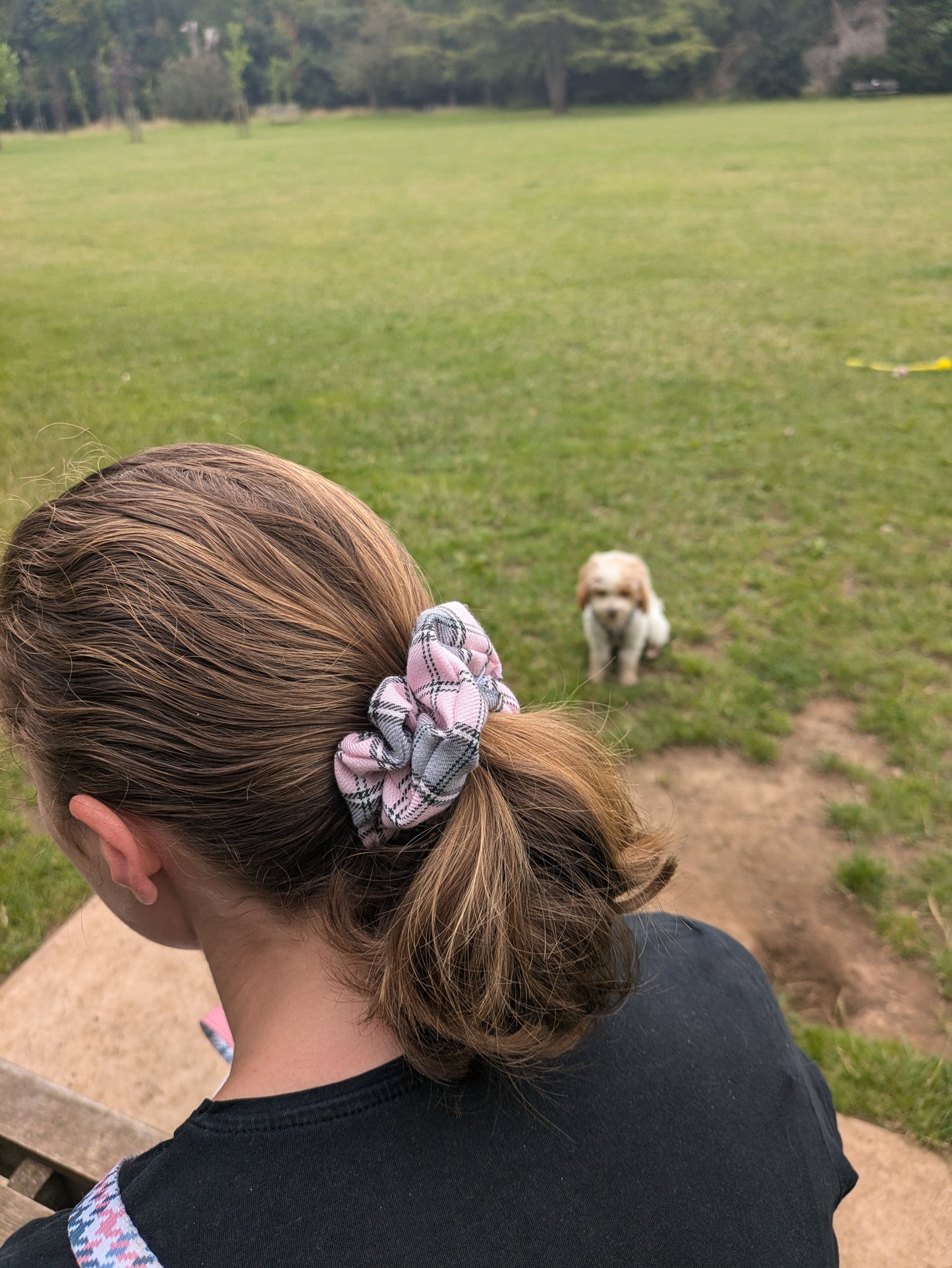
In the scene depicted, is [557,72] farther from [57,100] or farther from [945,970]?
[945,970]

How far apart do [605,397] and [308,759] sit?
6.87m

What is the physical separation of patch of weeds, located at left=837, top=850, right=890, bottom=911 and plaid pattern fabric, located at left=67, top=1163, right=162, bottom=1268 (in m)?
2.58

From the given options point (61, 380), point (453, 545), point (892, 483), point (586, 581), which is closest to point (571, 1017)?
point (586, 581)

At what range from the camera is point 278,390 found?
7.83 metres

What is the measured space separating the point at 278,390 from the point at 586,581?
16.5 feet

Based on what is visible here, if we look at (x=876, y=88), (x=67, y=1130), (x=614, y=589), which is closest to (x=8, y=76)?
(x=614, y=589)

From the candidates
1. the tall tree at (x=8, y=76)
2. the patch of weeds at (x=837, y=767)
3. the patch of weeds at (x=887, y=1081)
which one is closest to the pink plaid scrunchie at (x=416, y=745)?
the patch of weeds at (x=887, y=1081)

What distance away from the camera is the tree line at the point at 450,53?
3619 centimetres

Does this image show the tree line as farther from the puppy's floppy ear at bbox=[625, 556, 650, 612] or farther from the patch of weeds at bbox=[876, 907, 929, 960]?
the patch of weeds at bbox=[876, 907, 929, 960]

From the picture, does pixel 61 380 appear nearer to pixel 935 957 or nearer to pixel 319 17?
pixel 935 957

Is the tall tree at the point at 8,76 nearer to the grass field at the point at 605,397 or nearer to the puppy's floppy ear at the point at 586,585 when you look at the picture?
the grass field at the point at 605,397

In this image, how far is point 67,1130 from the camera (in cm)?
140

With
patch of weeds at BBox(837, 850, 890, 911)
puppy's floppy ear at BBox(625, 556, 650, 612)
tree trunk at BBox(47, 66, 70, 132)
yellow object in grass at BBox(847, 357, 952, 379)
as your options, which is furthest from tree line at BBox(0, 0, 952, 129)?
Answer: patch of weeds at BBox(837, 850, 890, 911)

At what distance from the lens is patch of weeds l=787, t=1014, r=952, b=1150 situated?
215 centimetres
